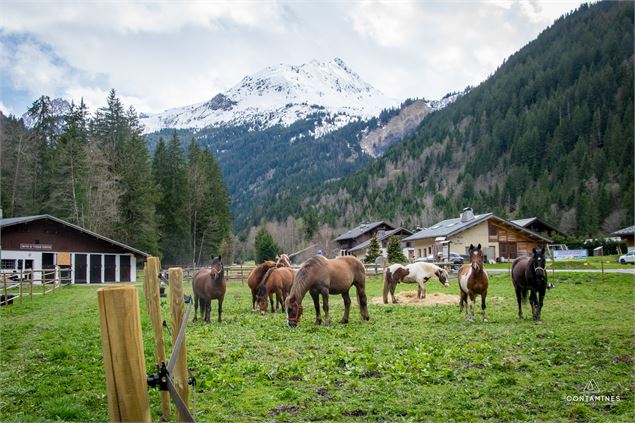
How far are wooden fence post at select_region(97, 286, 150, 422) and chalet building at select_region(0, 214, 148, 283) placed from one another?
34.4 meters

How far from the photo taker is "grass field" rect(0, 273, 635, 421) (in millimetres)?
5734

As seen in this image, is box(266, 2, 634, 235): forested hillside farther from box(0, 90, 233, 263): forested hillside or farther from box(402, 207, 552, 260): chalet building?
box(0, 90, 233, 263): forested hillside

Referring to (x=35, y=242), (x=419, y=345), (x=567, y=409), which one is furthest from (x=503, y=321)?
(x=35, y=242)

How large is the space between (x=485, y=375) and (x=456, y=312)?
859cm

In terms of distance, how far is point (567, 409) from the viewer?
5633 mm

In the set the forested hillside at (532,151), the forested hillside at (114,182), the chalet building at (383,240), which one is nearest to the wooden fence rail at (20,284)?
the forested hillside at (114,182)

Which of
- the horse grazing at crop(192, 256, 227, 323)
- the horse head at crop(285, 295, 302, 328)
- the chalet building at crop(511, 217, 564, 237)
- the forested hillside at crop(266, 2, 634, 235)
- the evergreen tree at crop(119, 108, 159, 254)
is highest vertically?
the forested hillside at crop(266, 2, 634, 235)

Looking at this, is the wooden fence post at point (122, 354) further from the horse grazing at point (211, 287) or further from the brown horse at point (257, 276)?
the brown horse at point (257, 276)

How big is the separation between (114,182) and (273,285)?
32.0 metres

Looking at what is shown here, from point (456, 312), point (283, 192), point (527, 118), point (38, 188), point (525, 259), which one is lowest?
point (456, 312)

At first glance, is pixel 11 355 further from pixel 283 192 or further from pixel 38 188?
pixel 283 192

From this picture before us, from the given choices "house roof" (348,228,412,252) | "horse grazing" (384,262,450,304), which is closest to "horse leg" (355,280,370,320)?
"horse grazing" (384,262,450,304)

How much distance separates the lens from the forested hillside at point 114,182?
4278cm

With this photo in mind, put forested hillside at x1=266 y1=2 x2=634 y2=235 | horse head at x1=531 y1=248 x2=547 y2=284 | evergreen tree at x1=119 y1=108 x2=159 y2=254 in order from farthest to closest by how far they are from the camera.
Result: forested hillside at x1=266 y1=2 x2=634 y2=235
evergreen tree at x1=119 y1=108 x2=159 y2=254
horse head at x1=531 y1=248 x2=547 y2=284
